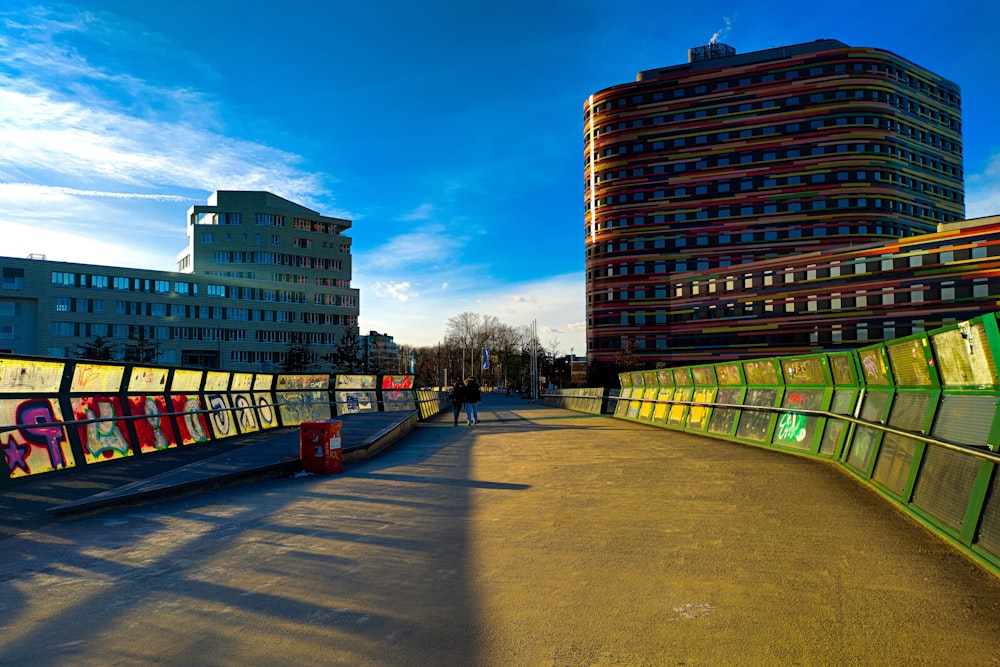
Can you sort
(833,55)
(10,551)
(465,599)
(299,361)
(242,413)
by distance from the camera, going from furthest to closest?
(299,361), (833,55), (242,413), (10,551), (465,599)

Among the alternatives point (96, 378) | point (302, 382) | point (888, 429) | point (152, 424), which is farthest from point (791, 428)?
point (302, 382)

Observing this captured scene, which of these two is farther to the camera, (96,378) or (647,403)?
(647,403)

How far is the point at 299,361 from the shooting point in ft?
326

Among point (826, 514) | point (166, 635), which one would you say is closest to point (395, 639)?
point (166, 635)

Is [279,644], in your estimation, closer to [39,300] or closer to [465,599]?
[465,599]

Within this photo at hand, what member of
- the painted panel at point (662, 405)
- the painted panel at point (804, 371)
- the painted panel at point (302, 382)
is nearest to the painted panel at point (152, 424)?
the painted panel at point (302, 382)

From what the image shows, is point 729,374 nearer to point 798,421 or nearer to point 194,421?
point 798,421

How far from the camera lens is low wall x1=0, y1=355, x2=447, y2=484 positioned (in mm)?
9836

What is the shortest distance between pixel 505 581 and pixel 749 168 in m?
90.1

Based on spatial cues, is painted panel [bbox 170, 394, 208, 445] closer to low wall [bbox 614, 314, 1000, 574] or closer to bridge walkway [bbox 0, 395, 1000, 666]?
bridge walkway [bbox 0, 395, 1000, 666]

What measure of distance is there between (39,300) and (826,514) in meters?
98.9

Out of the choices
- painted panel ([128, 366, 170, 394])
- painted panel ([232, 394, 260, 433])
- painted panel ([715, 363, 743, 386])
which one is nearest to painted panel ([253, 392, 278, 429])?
painted panel ([232, 394, 260, 433])

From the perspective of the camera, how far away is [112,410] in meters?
12.2

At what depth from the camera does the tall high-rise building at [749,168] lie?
273 feet
